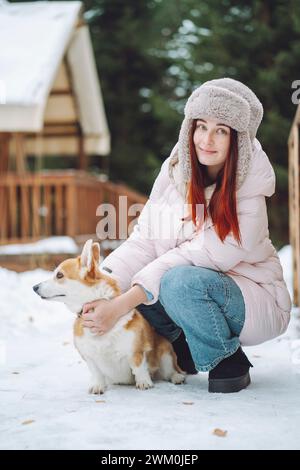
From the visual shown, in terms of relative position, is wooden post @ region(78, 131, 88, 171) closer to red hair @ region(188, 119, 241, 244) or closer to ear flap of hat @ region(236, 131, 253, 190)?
red hair @ region(188, 119, 241, 244)

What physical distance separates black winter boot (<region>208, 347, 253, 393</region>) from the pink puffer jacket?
0.14 m

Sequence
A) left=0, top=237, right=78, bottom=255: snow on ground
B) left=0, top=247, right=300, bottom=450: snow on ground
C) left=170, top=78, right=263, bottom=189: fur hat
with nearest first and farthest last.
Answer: left=0, top=247, right=300, bottom=450: snow on ground
left=170, top=78, right=263, bottom=189: fur hat
left=0, top=237, right=78, bottom=255: snow on ground

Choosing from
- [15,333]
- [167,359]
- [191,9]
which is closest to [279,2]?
[191,9]

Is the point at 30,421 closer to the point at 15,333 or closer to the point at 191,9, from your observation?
the point at 15,333

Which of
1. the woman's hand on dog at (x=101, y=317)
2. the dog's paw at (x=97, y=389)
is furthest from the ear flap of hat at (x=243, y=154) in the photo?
the dog's paw at (x=97, y=389)

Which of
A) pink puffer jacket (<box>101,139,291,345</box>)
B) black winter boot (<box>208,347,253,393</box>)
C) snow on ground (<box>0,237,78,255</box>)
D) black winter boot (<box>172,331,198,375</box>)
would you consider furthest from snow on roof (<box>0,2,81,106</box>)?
black winter boot (<box>208,347,253,393</box>)

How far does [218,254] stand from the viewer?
123 inches

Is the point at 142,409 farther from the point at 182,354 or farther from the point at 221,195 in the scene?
the point at 221,195

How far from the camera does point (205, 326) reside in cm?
312

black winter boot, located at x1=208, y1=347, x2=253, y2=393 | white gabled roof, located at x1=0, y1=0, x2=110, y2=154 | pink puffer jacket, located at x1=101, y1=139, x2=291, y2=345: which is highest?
white gabled roof, located at x1=0, y1=0, x2=110, y2=154

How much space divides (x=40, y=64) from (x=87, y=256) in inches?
278

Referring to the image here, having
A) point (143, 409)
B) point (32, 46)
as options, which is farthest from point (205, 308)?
point (32, 46)

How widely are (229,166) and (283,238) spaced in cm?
1345

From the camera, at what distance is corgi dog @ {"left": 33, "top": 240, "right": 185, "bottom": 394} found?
3174mm
